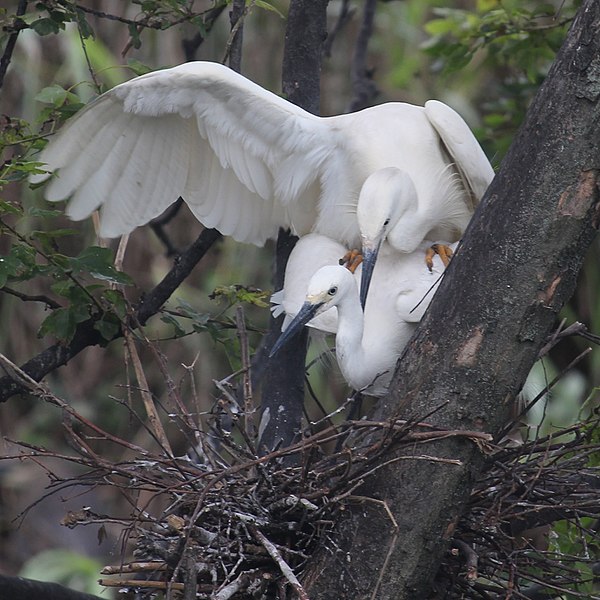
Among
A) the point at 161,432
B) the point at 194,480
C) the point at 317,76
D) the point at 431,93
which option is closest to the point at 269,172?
the point at 317,76

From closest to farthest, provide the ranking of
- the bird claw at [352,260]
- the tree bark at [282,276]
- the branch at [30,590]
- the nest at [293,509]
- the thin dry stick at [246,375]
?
the nest at [293,509] < the branch at [30,590] < the thin dry stick at [246,375] < the tree bark at [282,276] < the bird claw at [352,260]

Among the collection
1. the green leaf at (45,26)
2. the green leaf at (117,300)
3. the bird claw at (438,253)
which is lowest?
the green leaf at (117,300)

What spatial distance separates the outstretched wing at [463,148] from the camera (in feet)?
10.3

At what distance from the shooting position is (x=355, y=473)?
85.0 inches

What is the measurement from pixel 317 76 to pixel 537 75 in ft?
3.06

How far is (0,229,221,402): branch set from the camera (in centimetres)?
279

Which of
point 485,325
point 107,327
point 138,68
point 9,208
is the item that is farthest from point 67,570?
point 485,325

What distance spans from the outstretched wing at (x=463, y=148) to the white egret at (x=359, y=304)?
0.25 metres

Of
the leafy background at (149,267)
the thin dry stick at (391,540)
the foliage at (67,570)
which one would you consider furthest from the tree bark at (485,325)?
the foliage at (67,570)

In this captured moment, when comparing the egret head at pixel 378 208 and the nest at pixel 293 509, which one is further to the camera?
the egret head at pixel 378 208

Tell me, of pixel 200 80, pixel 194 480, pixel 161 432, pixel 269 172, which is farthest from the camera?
pixel 269 172

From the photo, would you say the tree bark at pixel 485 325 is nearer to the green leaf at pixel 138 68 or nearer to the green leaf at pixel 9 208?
the green leaf at pixel 9 208

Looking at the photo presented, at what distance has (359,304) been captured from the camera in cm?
283

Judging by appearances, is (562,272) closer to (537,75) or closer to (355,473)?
(355,473)
